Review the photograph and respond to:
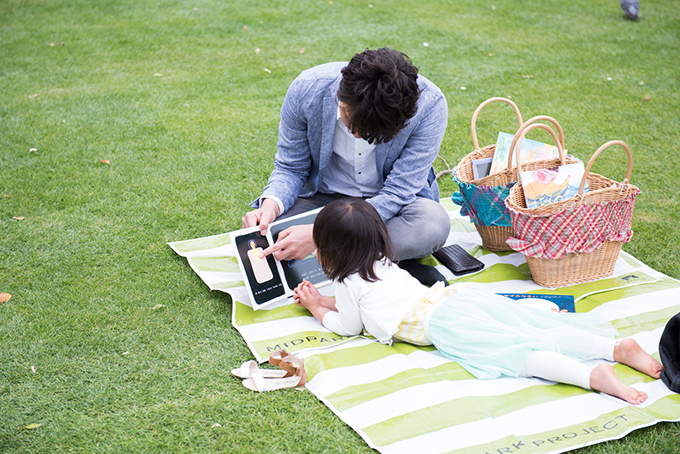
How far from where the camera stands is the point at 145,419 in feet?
6.80

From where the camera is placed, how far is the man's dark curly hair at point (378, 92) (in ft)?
7.45

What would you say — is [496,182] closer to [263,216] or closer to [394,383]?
[263,216]

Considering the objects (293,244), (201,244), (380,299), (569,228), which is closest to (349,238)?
(380,299)

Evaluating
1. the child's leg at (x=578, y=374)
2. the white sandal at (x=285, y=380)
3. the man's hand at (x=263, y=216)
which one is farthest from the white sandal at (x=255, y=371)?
the child's leg at (x=578, y=374)

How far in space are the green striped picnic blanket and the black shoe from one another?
544 mm

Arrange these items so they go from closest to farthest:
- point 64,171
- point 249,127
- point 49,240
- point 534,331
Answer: point 534,331 < point 49,240 < point 64,171 < point 249,127

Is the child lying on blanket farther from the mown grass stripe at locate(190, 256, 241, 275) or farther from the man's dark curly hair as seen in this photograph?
the mown grass stripe at locate(190, 256, 241, 275)

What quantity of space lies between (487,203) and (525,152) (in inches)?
16.8

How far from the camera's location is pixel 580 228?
9.16 feet

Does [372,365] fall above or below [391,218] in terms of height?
below

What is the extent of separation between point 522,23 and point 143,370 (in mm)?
6925

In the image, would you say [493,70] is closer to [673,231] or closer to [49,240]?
[673,231]

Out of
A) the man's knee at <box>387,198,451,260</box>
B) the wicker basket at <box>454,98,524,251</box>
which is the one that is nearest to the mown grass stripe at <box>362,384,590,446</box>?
the man's knee at <box>387,198,451,260</box>

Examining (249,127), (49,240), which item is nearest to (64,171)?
(49,240)
